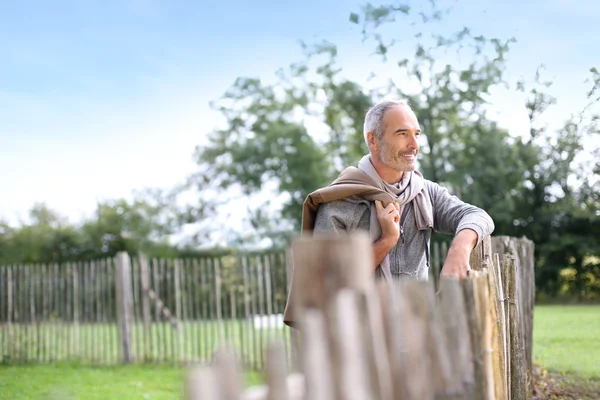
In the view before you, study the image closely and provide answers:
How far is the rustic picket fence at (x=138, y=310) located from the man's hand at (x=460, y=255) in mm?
7400

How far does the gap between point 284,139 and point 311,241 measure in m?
20.7

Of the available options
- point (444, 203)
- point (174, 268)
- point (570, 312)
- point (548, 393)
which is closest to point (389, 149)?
point (444, 203)

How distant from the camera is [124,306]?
37.0 feet

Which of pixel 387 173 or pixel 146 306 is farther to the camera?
pixel 146 306

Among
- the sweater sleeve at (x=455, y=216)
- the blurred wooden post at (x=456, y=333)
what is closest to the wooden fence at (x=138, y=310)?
the sweater sleeve at (x=455, y=216)

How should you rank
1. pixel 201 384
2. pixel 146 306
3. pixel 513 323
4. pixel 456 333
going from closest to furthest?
pixel 201 384 → pixel 456 333 → pixel 513 323 → pixel 146 306

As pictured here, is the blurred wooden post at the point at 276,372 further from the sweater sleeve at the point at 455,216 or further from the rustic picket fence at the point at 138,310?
the rustic picket fence at the point at 138,310

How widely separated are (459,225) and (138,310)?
9244 millimetres

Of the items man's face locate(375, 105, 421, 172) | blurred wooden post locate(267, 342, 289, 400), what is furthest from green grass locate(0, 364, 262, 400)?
blurred wooden post locate(267, 342, 289, 400)

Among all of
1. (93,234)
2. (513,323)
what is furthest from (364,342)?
(93,234)

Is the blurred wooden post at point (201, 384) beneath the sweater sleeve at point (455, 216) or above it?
beneath

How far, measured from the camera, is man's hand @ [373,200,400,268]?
9.53 feet

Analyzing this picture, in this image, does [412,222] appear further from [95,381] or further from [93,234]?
[93,234]

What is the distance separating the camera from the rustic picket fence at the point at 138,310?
10.4m
